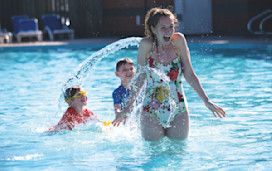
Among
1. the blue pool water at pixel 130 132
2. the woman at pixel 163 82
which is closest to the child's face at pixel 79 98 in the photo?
the blue pool water at pixel 130 132

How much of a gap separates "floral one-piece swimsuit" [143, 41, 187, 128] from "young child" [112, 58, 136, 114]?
84 centimetres

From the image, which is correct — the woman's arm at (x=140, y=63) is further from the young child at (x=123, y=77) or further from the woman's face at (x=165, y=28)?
the young child at (x=123, y=77)

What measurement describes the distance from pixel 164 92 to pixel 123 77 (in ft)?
3.35

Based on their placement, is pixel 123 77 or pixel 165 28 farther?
pixel 123 77

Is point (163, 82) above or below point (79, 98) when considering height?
above

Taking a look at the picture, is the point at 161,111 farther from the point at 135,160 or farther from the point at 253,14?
the point at 253,14

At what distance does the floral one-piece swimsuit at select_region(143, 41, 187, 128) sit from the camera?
14.5 feet

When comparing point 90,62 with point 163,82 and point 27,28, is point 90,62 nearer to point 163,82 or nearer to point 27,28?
point 163,82

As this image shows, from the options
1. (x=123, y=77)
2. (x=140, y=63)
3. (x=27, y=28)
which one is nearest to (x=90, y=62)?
(x=123, y=77)

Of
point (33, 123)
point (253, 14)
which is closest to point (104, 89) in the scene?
point (33, 123)

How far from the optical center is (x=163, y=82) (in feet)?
14.4

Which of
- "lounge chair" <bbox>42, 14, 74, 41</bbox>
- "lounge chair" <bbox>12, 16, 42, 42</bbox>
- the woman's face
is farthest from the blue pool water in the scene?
"lounge chair" <bbox>42, 14, 74, 41</bbox>

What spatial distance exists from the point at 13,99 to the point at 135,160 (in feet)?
14.0

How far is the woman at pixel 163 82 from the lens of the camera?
4.40 meters
